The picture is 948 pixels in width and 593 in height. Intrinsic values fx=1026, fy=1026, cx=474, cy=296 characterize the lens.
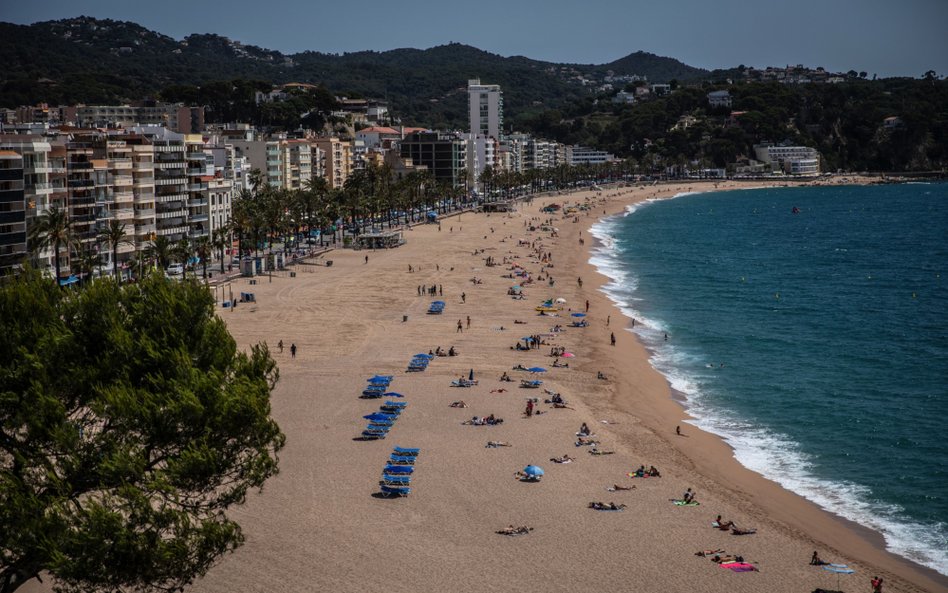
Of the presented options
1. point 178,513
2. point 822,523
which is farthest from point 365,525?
point 822,523

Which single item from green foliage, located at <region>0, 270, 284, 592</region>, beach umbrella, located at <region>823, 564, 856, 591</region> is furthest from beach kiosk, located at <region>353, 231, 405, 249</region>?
green foliage, located at <region>0, 270, 284, 592</region>

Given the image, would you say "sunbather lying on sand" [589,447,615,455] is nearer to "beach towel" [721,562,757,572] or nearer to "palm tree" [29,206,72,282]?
"beach towel" [721,562,757,572]

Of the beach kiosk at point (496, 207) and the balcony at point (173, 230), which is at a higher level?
the beach kiosk at point (496, 207)

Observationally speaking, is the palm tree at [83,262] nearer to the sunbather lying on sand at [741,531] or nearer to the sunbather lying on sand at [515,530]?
the sunbather lying on sand at [515,530]

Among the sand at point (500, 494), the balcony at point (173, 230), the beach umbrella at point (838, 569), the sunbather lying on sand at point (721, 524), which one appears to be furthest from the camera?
the balcony at point (173, 230)

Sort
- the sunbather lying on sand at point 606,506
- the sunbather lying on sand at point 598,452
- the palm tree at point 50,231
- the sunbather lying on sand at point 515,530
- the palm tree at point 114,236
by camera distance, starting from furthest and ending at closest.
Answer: the palm tree at point 114,236 < the palm tree at point 50,231 < the sunbather lying on sand at point 598,452 < the sunbather lying on sand at point 606,506 < the sunbather lying on sand at point 515,530

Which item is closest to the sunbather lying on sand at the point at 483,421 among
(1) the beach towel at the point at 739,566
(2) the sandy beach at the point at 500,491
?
(2) the sandy beach at the point at 500,491

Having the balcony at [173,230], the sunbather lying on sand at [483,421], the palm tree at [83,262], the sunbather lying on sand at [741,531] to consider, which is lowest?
the sunbather lying on sand at [741,531]
